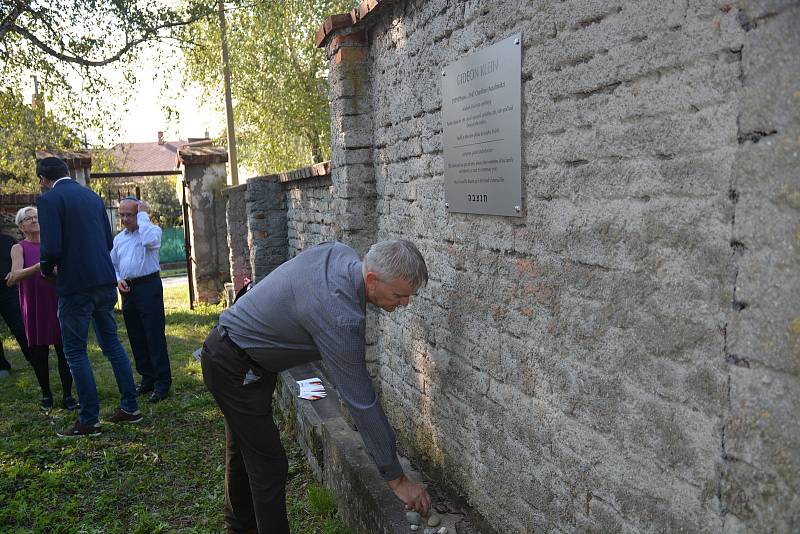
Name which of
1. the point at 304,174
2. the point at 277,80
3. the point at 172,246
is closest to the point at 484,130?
the point at 304,174

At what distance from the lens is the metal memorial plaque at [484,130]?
8.41ft

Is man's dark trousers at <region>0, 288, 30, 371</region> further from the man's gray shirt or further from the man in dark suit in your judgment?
the man's gray shirt

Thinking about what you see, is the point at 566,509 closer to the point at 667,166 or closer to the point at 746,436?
the point at 746,436

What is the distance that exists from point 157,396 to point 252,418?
3.52 metres

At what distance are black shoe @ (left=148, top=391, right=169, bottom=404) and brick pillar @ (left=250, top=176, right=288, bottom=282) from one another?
1956mm

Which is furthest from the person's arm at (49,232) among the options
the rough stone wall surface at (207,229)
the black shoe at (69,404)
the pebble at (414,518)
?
Answer: the rough stone wall surface at (207,229)

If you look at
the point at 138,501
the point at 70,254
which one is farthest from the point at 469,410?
the point at 70,254

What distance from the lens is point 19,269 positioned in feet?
19.4

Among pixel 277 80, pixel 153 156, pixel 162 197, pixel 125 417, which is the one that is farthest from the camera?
pixel 153 156

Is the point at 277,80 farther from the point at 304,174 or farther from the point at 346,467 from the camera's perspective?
the point at 346,467

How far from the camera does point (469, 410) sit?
10.4 feet

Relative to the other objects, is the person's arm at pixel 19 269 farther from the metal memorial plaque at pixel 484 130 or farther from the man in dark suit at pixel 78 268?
the metal memorial plaque at pixel 484 130

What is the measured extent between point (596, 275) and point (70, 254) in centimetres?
434

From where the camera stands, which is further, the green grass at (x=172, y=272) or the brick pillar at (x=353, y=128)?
the green grass at (x=172, y=272)
